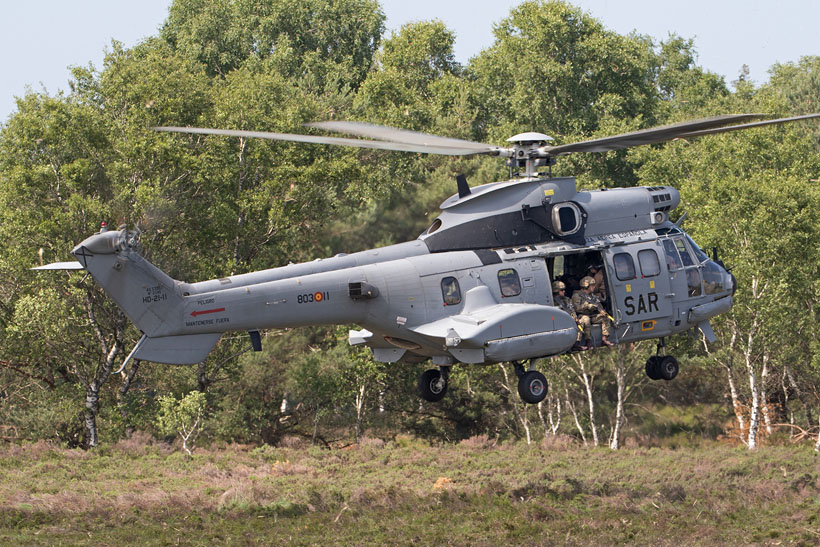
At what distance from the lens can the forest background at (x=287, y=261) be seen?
1528 inches

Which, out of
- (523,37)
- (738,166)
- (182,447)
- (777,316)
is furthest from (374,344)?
(523,37)

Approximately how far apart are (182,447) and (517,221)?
19000 millimetres

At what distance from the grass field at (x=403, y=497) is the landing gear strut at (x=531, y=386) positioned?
12.9 feet

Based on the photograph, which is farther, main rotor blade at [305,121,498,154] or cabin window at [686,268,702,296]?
cabin window at [686,268,702,296]

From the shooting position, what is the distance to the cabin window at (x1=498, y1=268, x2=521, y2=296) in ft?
72.5

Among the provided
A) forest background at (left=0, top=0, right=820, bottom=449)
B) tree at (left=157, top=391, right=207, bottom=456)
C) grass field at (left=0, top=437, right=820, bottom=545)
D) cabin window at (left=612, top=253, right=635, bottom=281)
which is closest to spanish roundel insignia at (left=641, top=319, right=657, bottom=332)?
cabin window at (left=612, top=253, right=635, bottom=281)

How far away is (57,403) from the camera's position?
4019 cm

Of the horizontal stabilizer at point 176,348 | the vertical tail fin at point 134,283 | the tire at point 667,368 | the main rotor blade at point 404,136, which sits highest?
the main rotor blade at point 404,136

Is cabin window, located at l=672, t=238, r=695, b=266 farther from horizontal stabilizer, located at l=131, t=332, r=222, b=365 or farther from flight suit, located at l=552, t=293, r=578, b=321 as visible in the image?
horizontal stabilizer, located at l=131, t=332, r=222, b=365

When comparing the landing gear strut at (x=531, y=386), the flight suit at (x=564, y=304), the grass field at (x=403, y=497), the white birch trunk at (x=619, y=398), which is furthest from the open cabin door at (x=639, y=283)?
the white birch trunk at (x=619, y=398)

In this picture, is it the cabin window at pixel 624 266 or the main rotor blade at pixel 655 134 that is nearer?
the main rotor blade at pixel 655 134

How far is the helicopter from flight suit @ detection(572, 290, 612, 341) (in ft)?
0.45

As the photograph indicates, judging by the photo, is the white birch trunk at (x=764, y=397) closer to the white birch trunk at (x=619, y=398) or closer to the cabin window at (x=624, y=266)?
the white birch trunk at (x=619, y=398)

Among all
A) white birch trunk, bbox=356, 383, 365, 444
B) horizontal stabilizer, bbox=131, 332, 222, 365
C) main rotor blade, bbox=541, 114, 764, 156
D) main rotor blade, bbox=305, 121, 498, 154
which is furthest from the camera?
white birch trunk, bbox=356, 383, 365, 444
